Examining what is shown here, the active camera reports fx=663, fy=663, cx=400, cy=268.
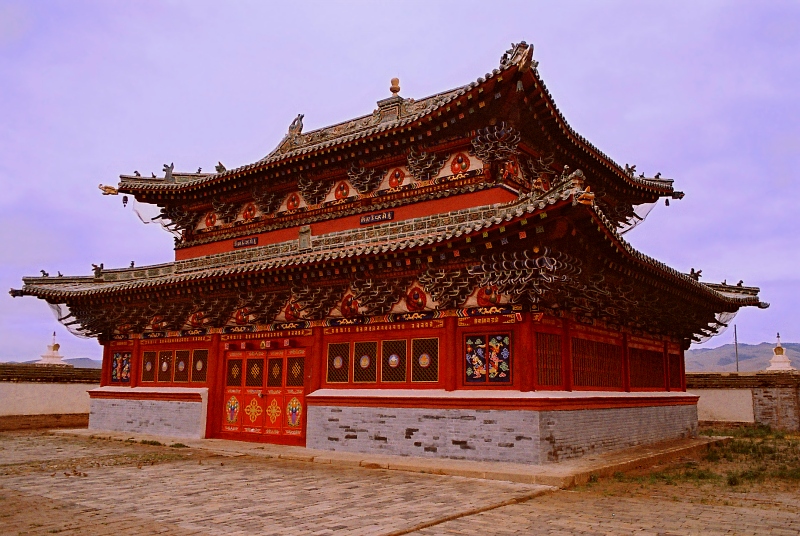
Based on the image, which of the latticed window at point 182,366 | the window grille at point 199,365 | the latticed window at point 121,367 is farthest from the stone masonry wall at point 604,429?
A: the latticed window at point 121,367

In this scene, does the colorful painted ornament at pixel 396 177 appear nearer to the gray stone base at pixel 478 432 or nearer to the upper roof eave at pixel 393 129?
the upper roof eave at pixel 393 129

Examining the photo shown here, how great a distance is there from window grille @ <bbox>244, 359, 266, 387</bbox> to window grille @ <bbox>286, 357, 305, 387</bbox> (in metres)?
1.00

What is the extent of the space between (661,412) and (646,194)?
254 inches

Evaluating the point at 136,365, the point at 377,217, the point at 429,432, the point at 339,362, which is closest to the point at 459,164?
the point at 377,217

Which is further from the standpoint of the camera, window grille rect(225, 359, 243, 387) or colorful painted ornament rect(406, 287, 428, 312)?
window grille rect(225, 359, 243, 387)

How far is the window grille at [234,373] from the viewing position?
1816cm

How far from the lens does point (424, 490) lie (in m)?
10.3

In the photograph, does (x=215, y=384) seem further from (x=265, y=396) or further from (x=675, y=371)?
(x=675, y=371)

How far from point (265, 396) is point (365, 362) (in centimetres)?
368

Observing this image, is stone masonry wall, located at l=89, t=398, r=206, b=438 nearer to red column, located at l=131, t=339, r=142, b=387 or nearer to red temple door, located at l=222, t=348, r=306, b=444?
red column, located at l=131, t=339, r=142, b=387

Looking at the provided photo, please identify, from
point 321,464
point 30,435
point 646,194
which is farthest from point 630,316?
point 30,435

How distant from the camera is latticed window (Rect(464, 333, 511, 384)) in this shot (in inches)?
515

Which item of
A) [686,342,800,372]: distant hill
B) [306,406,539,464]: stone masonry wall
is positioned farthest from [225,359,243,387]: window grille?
[686,342,800,372]: distant hill

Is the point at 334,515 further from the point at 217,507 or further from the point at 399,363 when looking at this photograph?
the point at 399,363
